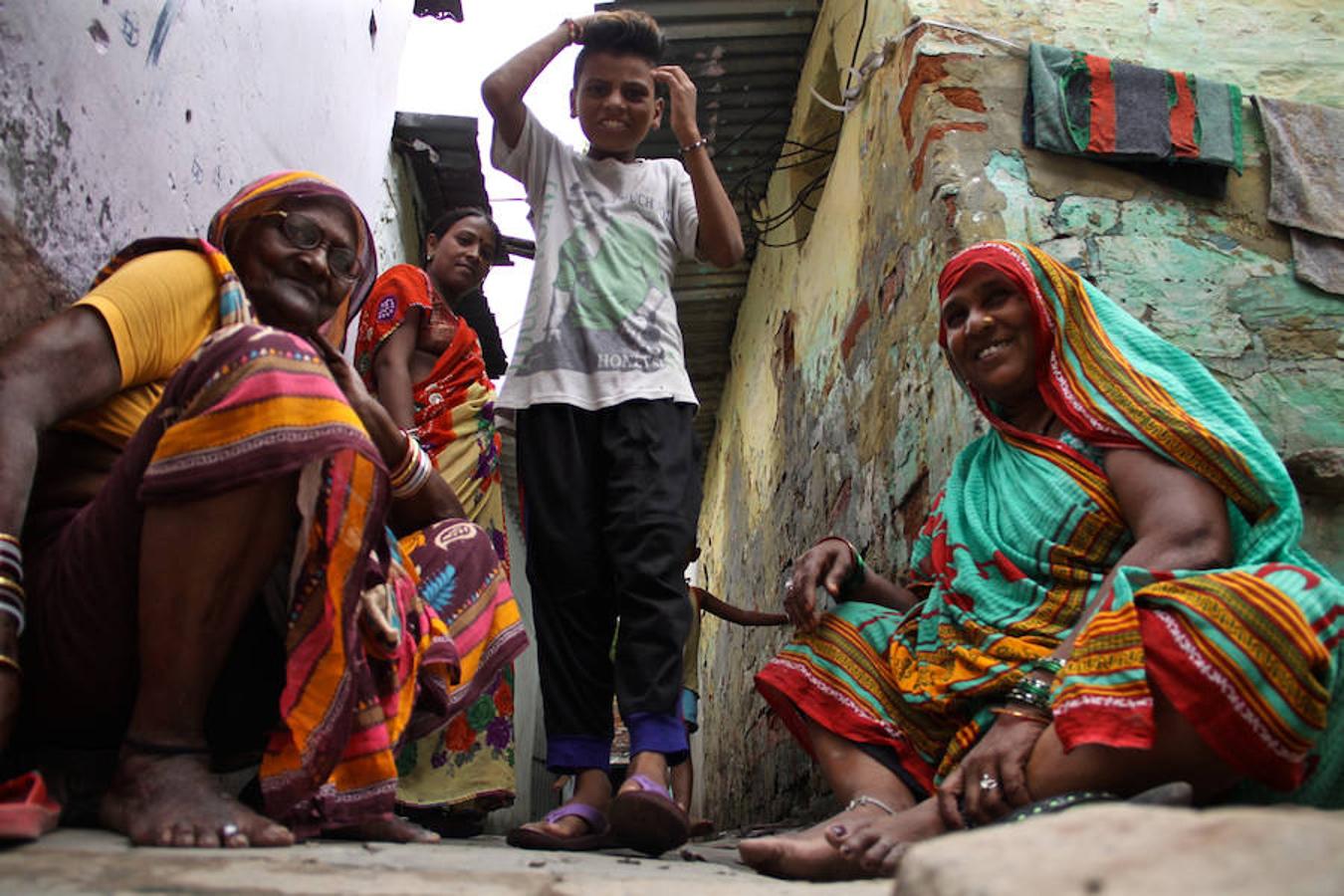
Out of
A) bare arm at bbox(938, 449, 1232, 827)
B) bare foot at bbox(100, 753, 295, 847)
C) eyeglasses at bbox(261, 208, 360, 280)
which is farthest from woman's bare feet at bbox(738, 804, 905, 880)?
eyeglasses at bbox(261, 208, 360, 280)

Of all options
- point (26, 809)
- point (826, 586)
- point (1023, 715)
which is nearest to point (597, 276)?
point (826, 586)

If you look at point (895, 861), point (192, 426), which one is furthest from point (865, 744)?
point (192, 426)

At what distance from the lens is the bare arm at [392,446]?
179cm

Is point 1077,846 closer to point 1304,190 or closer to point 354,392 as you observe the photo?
point 354,392

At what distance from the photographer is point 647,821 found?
1.88 m

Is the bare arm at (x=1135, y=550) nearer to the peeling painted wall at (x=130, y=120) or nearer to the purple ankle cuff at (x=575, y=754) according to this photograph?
the purple ankle cuff at (x=575, y=754)

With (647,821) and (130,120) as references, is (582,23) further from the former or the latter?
(647,821)

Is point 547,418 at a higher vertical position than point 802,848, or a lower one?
higher

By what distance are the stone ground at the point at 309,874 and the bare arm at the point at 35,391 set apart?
0.89 ft

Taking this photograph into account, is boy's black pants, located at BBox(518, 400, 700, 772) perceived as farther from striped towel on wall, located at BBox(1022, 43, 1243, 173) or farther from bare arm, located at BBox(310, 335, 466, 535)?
striped towel on wall, located at BBox(1022, 43, 1243, 173)

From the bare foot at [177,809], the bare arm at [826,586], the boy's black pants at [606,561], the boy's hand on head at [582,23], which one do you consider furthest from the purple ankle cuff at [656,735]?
the boy's hand on head at [582,23]

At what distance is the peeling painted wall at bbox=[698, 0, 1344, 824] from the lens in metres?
2.82

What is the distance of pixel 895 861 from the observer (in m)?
1.61

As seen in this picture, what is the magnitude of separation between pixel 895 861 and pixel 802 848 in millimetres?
142
